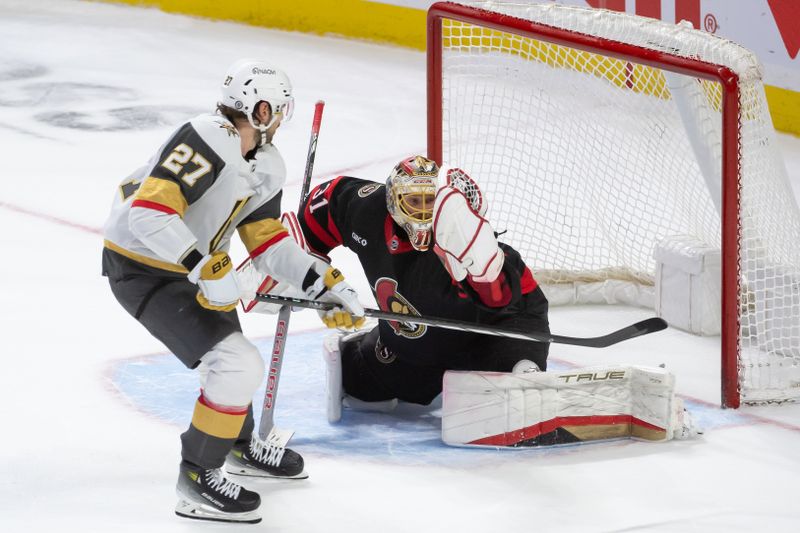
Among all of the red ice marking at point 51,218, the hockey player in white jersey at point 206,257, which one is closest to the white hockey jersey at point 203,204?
the hockey player in white jersey at point 206,257

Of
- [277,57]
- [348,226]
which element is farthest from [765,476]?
[277,57]

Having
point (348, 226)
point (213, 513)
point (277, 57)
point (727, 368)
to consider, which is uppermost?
point (277, 57)

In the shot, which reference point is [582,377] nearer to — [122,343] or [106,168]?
[122,343]

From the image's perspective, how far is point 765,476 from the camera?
3.41m

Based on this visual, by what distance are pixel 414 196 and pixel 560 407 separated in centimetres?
64

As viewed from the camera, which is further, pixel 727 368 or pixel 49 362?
pixel 49 362

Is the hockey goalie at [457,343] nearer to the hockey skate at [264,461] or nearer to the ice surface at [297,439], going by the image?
the ice surface at [297,439]

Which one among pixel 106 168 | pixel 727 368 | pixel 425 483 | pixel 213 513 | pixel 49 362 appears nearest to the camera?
pixel 213 513

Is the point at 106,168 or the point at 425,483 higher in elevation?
the point at 106,168

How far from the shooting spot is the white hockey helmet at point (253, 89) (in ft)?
10.3

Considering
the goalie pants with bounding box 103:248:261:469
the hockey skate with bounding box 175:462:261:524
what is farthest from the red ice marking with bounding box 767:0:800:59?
the hockey skate with bounding box 175:462:261:524

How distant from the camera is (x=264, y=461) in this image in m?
3.35

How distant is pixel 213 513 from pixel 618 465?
1.00 metres

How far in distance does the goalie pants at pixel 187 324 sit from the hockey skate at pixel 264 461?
18 cm
